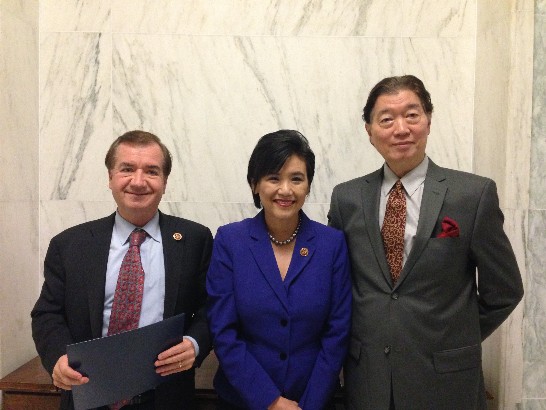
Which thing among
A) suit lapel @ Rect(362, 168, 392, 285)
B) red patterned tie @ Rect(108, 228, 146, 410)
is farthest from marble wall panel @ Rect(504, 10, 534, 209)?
red patterned tie @ Rect(108, 228, 146, 410)

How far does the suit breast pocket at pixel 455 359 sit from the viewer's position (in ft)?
6.05

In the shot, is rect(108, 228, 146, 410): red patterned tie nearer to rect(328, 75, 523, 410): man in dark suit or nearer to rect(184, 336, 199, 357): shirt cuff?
rect(184, 336, 199, 357): shirt cuff

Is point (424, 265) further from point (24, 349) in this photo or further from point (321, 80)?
point (24, 349)

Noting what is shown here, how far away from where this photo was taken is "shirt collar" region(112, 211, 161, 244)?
2061 mm

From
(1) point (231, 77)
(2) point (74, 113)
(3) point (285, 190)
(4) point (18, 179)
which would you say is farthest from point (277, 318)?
(2) point (74, 113)

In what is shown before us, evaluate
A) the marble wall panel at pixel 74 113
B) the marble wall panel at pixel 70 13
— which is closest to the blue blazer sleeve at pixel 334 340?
the marble wall panel at pixel 74 113

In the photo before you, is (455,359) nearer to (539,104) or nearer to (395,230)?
(395,230)

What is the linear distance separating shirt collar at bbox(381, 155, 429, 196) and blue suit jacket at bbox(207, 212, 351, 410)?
29cm

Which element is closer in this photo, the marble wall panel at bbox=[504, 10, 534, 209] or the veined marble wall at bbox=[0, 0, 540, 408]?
the marble wall panel at bbox=[504, 10, 534, 209]

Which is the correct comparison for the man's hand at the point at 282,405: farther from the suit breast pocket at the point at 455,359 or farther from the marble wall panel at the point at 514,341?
the marble wall panel at the point at 514,341

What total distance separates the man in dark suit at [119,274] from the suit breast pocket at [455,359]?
86 centimetres

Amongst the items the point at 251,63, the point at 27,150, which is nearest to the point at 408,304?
the point at 251,63

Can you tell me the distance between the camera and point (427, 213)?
1870 mm

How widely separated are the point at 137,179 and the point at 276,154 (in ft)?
1.75
